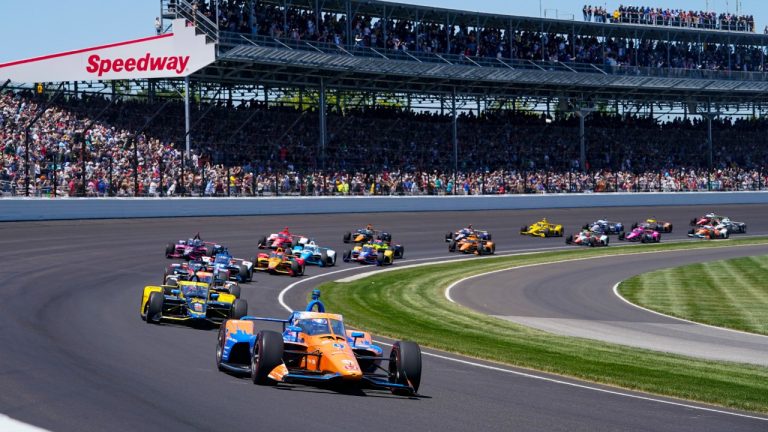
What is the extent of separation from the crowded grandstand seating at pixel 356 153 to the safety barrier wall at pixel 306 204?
0.94 m

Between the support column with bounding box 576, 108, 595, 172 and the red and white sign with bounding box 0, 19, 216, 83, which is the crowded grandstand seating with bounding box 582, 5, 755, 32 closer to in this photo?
the support column with bounding box 576, 108, 595, 172

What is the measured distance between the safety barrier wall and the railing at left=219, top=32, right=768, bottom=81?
32.3 ft

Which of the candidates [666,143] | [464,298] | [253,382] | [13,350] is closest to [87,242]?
[464,298]

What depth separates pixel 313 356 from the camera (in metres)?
14.2

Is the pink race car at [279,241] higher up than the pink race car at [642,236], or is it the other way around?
the pink race car at [279,241]

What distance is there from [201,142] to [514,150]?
24504 mm

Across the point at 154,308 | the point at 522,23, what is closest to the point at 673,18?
the point at 522,23

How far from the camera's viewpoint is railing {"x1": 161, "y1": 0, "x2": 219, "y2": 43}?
173 feet

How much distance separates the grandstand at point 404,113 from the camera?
47.7 m

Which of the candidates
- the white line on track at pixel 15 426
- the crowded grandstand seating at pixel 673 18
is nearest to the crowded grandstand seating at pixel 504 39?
the crowded grandstand seating at pixel 673 18

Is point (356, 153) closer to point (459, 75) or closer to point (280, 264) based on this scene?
point (459, 75)

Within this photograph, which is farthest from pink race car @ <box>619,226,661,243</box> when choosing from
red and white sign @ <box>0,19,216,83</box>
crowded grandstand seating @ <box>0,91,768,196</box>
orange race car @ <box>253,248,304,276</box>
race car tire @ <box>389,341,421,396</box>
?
race car tire @ <box>389,341,421,396</box>

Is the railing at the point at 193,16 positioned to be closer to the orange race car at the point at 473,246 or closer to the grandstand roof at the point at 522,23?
the grandstand roof at the point at 522,23

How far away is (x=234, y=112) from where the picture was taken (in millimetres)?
57156
